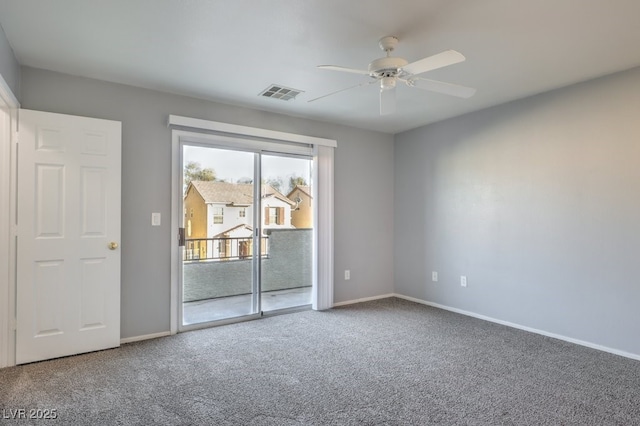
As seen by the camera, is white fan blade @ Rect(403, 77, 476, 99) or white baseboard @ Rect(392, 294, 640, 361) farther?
white baseboard @ Rect(392, 294, 640, 361)

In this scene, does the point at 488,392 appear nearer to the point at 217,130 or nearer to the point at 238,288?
the point at 238,288

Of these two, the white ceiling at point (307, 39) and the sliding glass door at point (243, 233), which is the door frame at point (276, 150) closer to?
the sliding glass door at point (243, 233)

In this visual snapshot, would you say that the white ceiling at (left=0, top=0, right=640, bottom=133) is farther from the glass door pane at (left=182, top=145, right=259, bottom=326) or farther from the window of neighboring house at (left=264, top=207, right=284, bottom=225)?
the window of neighboring house at (left=264, top=207, right=284, bottom=225)

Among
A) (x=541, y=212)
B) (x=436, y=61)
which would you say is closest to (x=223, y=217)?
(x=436, y=61)

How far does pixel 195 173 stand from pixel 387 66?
2.37 meters

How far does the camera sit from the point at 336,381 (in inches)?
101

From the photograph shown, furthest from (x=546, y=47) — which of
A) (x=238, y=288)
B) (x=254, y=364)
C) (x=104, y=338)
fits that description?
(x=104, y=338)

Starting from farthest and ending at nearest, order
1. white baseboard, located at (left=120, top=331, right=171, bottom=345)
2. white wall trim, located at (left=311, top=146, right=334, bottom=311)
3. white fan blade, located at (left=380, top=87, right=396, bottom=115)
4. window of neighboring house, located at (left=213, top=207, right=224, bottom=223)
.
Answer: white wall trim, located at (left=311, top=146, right=334, bottom=311)
window of neighboring house, located at (left=213, top=207, right=224, bottom=223)
white baseboard, located at (left=120, top=331, right=171, bottom=345)
white fan blade, located at (left=380, top=87, right=396, bottom=115)

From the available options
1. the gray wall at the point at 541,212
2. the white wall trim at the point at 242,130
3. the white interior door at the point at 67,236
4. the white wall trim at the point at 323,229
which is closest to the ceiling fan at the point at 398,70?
the gray wall at the point at 541,212

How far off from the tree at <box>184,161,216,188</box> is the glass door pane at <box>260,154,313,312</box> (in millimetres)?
663

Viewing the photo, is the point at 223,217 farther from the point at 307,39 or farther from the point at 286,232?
the point at 307,39

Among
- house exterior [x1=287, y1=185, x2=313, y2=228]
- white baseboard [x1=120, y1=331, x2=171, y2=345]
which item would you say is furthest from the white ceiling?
white baseboard [x1=120, y1=331, x2=171, y2=345]

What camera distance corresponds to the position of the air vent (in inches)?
138

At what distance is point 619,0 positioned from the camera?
6.83ft
